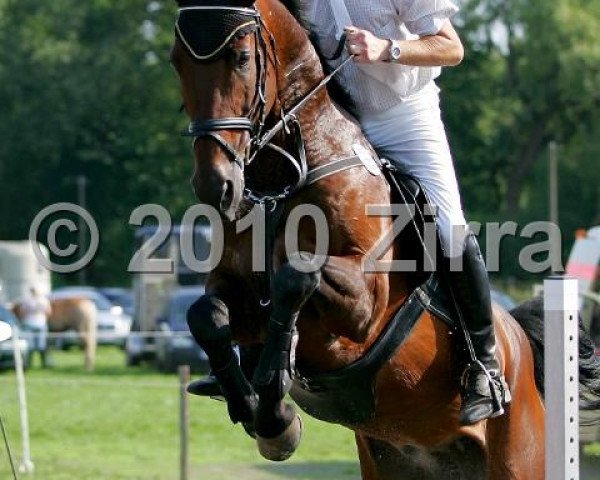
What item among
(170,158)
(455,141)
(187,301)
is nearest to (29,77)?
(170,158)

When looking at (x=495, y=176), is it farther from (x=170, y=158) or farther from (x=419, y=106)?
(x=419, y=106)

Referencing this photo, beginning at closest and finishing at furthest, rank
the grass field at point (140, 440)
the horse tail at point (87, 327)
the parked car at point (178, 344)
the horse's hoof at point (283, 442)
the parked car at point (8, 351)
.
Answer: the horse's hoof at point (283, 442)
the grass field at point (140, 440)
the parked car at point (8, 351)
the parked car at point (178, 344)
the horse tail at point (87, 327)

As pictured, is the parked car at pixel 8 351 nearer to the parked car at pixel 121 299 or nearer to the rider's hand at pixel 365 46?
the parked car at pixel 121 299

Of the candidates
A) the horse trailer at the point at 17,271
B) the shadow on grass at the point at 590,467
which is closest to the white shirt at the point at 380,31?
the shadow on grass at the point at 590,467

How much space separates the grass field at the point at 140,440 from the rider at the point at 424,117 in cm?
307

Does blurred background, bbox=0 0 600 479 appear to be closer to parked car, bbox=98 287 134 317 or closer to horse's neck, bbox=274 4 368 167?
parked car, bbox=98 287 134 317

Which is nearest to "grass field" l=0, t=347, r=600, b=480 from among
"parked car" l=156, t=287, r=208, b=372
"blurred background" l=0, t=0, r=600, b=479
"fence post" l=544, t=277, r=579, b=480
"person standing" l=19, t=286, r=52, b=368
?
"parked car" l=156, t=287, r=208, b=372

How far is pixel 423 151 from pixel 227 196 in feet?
4.01

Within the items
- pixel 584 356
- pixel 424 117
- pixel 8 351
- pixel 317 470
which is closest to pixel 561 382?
pixel 424 117

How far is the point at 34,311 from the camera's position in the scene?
23.6 metres

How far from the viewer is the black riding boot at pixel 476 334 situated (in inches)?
223

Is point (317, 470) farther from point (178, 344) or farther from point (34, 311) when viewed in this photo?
point (34, 311)

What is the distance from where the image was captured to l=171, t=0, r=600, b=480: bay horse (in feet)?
15.7

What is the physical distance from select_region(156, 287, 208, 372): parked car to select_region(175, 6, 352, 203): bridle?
14.5 meters
